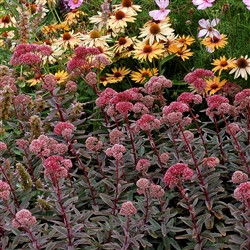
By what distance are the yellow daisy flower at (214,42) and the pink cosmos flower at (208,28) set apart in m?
0.04

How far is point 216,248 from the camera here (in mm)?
1821

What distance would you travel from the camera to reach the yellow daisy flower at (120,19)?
118 inches

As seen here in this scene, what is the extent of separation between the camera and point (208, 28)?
287cm

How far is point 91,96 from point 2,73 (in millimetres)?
629

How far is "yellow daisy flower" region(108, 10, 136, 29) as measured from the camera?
298 cm

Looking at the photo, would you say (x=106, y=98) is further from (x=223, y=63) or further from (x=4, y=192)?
(x=223, y=63)

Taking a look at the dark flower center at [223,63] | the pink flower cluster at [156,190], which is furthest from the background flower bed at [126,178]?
the dark flower center at [223,63]

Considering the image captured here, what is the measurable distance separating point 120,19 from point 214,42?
550 mm

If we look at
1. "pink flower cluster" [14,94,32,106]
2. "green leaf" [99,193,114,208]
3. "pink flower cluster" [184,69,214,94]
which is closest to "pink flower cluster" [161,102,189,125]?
"pink flower cluster" [184,69,214,94]

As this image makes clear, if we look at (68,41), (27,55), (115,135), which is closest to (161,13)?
(68,41)

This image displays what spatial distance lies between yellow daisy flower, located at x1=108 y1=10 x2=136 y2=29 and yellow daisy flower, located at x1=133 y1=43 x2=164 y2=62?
185 millimetres

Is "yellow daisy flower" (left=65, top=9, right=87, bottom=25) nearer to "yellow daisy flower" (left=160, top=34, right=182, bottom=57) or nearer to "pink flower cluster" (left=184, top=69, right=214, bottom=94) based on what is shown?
"yellow daisy flower" (left=160, top=34, right=182, bottom=57)

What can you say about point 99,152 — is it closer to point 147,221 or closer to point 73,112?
point 73,112

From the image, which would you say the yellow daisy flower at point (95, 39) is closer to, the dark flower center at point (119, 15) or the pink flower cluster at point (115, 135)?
the dark flower center at point (119, 15)
